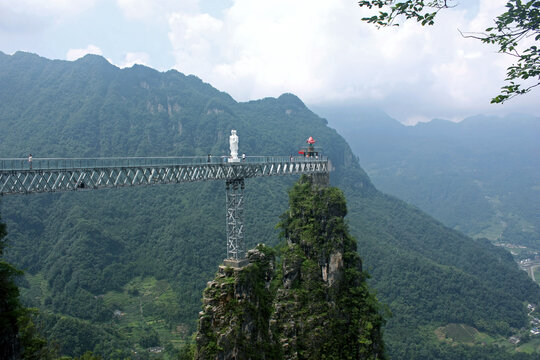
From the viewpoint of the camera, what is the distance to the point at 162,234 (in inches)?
3949

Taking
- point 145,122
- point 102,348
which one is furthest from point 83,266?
point 145,122

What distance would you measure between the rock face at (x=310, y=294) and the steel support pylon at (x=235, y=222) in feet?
5.13

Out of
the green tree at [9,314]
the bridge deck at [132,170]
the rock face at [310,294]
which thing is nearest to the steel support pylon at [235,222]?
the bridge deck at [132,170]

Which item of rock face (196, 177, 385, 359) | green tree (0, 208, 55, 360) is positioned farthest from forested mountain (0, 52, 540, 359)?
green tree (0, 208, 55, 360)

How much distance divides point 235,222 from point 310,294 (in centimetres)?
943

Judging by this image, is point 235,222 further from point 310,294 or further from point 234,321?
point 310,294

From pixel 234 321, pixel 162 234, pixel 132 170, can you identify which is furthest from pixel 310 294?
pixel 162 234

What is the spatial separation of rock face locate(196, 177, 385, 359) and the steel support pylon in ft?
5.13

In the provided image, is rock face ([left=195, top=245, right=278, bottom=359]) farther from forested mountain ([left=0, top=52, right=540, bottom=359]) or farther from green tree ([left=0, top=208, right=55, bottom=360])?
forested mountain ([left=0, top=52, right=540, bottom=359])

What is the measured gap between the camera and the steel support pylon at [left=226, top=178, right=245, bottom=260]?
26031 mm

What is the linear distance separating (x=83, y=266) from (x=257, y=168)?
224 ft

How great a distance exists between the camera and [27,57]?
168250mm

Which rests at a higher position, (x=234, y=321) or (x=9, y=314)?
(x=9, y=314)

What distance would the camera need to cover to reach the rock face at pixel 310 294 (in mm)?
24422
